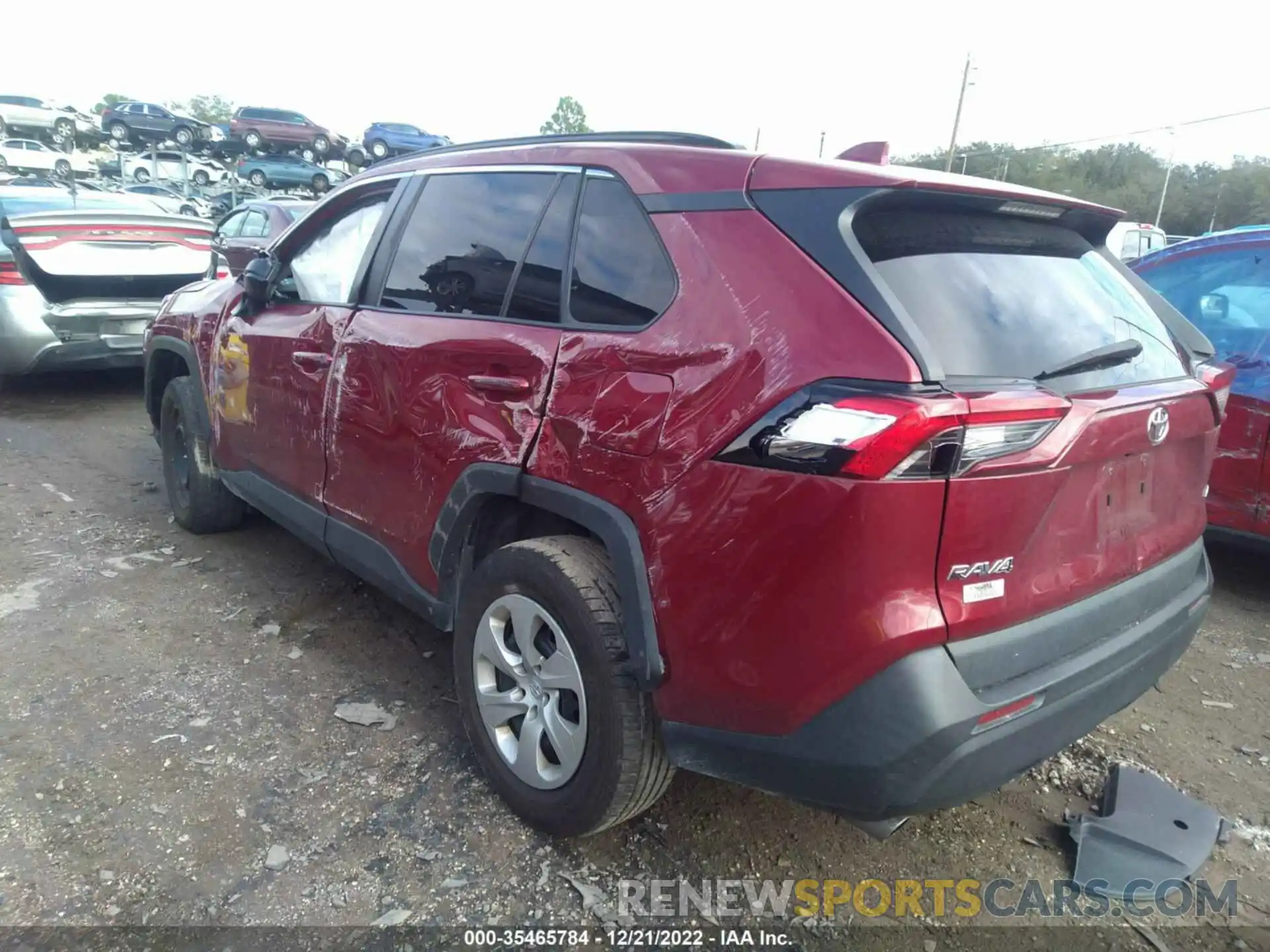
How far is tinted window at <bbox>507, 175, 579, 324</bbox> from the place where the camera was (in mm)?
2361

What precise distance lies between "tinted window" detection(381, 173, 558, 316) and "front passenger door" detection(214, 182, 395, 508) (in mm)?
305

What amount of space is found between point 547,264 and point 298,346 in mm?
1418

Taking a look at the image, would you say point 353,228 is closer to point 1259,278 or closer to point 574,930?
point 574,930

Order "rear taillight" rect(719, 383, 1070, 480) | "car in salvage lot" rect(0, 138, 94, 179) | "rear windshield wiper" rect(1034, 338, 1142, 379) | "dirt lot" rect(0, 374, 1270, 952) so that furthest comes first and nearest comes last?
"car in salvage lot" rect(0, 138, 94, 179)
"dirt lot" rect(0, 374, 1270, 952)
"rear windshield wiper" rect(1034, 338, 1142, 379)
"rear taillight" rect(719, 383, 1070, 480)

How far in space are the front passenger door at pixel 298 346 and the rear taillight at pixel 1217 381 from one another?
2.72m

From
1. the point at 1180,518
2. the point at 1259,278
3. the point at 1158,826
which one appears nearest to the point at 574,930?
the point at 1158,826

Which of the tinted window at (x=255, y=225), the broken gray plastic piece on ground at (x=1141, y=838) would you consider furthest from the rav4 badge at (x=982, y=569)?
the tinted window at (x=255, y=225)

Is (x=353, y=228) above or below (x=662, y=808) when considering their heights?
above

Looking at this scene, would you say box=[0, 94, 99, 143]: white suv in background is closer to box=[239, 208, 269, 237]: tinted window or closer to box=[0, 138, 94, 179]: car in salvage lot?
box=[0, 138, 94, 179]: car in salvage lot

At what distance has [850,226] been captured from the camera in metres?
1.82

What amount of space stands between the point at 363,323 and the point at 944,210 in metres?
1.95

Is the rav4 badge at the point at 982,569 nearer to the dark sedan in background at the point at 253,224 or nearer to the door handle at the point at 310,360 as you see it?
the door handle at the point at 310,360

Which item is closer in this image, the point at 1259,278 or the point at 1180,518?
the point at 1180,518

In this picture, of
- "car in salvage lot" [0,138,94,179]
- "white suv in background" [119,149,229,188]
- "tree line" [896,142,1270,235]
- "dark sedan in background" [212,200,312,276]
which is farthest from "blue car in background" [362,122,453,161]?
"tree line" [896,142,1270,235]
